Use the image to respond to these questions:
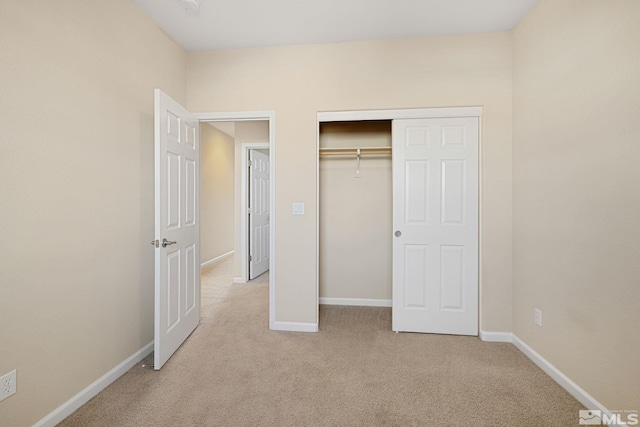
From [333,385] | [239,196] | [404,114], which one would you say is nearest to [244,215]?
[239,196]

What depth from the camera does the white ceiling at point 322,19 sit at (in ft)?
8.00

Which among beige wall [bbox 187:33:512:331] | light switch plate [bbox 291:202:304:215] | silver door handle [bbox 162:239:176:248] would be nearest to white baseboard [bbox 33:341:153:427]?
silver door handle [bbox 162:239:176:248]

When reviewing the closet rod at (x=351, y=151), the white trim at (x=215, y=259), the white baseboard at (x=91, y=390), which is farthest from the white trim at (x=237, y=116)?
the white trim at (x=215, y=259)

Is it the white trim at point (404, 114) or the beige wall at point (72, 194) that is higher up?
the white trim at point (404, 114)

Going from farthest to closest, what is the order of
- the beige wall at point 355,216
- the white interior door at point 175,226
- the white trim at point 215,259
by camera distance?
the white trim at point 215,259
the beige wall at point 355,216
the white interior door at point 175,226

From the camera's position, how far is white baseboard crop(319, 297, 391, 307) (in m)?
3.84

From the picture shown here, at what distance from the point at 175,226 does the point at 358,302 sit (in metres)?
2.34

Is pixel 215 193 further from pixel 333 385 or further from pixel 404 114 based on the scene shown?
pixel 333 385

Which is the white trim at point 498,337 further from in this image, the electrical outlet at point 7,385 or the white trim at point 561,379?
the electrical outlet at point 7,385

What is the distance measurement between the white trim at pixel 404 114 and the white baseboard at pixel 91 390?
8.46ft

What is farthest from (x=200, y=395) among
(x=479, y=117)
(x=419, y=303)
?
(x=479, y=117)

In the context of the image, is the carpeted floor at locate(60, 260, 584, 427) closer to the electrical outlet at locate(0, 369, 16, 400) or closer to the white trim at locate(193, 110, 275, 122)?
the electrical outlet at locate(0, 369, 16, 400)

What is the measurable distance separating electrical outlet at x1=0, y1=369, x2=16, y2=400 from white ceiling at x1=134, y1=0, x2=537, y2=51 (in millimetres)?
2579

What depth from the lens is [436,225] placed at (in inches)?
118
